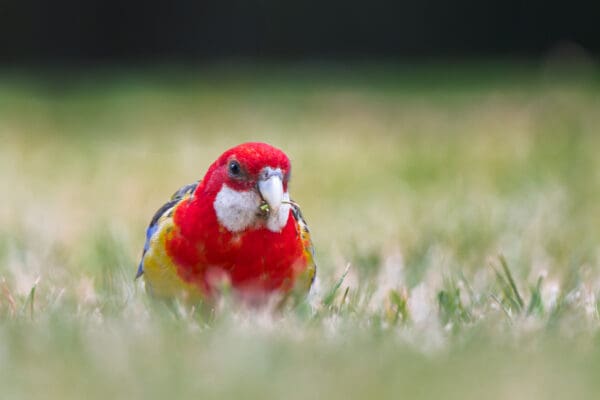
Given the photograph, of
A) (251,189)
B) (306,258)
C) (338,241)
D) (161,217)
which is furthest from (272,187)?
(338,241)

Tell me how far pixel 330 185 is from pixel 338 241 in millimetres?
1031

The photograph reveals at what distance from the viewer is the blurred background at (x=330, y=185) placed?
61.7 inches

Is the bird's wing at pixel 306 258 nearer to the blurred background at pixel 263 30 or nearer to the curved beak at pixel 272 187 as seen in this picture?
the curved beak at pixel 272 187

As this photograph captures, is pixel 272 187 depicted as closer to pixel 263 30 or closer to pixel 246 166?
pixel 246 166

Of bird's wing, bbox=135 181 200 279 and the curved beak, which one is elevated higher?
the curved beak

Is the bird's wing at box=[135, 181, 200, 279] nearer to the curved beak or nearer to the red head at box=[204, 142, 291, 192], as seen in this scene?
the red head at box=[204, 142, 291, 192]

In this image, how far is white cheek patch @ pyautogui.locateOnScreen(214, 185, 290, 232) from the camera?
6.77ft

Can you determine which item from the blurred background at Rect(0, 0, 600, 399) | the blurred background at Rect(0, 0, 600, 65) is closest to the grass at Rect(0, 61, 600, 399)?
the blurred background at Rect(0, 0, 600, 399)

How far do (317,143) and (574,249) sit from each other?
2418 millimetres

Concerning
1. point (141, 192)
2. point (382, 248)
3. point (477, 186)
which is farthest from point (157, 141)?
point (382, 248)

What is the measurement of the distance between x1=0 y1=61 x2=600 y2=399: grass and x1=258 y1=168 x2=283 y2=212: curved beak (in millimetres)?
223

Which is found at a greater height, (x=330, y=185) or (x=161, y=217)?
(x=161, y=217)

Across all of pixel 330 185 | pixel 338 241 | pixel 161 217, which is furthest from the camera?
pixel 330 185

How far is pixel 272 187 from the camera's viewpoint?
80.3 inches
